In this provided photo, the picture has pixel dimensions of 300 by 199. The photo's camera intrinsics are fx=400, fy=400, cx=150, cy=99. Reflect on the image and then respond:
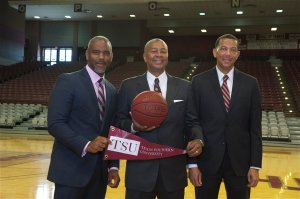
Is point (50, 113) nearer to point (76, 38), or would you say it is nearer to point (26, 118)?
point (26, 118)

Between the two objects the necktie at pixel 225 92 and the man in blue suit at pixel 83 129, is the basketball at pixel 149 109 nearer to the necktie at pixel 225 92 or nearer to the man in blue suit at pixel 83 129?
the man in blue suit at pixel 83 129

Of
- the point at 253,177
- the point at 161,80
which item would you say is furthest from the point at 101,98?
the point at 253,177

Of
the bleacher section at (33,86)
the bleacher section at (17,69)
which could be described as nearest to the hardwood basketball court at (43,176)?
the bleacher section at (33,86)

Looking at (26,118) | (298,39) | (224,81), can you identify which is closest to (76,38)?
(26,118)

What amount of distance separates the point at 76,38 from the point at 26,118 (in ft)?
29.7

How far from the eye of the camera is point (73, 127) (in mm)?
2246

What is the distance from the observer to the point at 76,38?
22.0m

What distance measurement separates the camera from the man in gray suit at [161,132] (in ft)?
7.55

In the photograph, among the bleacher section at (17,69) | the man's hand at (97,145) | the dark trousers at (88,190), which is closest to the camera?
the man's hand at (97,145)

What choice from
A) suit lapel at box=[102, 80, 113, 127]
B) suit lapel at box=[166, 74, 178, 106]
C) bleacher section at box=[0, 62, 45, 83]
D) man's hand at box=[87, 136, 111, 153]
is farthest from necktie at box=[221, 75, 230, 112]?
bleacher section at box=[0, 62, 45, 83]

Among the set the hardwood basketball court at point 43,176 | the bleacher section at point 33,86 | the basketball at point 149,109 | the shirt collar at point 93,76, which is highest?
the shirt collar at point 93,76

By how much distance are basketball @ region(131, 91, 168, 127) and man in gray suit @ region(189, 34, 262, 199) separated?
413mm

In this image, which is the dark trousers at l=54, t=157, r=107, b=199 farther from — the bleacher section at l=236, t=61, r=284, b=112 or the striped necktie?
the bleacher section at l=236, t=61, r=284, b=112

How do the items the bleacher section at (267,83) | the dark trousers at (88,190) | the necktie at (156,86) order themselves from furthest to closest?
the bleacher section at (267,83), the necktie at (156,86), the dark trousers at (88,190)
